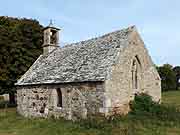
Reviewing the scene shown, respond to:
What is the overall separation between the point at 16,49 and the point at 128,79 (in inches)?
720

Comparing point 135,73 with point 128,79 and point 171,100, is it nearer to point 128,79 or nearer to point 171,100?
point 128,79

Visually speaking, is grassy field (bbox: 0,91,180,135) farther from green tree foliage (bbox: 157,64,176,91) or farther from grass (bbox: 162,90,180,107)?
green tree foliage (bbox: 157,64,176,91)

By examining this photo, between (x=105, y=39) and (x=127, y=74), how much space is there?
3893 millimetres

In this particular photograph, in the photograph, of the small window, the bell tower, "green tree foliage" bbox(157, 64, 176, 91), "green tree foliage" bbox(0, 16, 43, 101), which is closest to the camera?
the small window

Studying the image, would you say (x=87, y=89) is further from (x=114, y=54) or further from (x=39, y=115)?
(x=39, y=115)

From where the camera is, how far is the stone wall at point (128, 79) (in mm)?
15797

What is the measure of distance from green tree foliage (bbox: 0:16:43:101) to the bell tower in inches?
235

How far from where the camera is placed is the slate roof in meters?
16.7

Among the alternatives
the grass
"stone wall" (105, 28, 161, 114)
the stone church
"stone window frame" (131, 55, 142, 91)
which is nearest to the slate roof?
the stone church

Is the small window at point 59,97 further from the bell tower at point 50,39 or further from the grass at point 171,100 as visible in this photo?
the grass at point 171,100

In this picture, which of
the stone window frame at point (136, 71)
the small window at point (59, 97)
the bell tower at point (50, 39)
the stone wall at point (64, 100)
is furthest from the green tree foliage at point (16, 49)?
the stone window frame at point (136, 71)

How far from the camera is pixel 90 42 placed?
69.4 ft

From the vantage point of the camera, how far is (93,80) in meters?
15.9

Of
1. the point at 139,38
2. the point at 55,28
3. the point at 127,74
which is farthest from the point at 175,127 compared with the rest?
the point at 55,28
